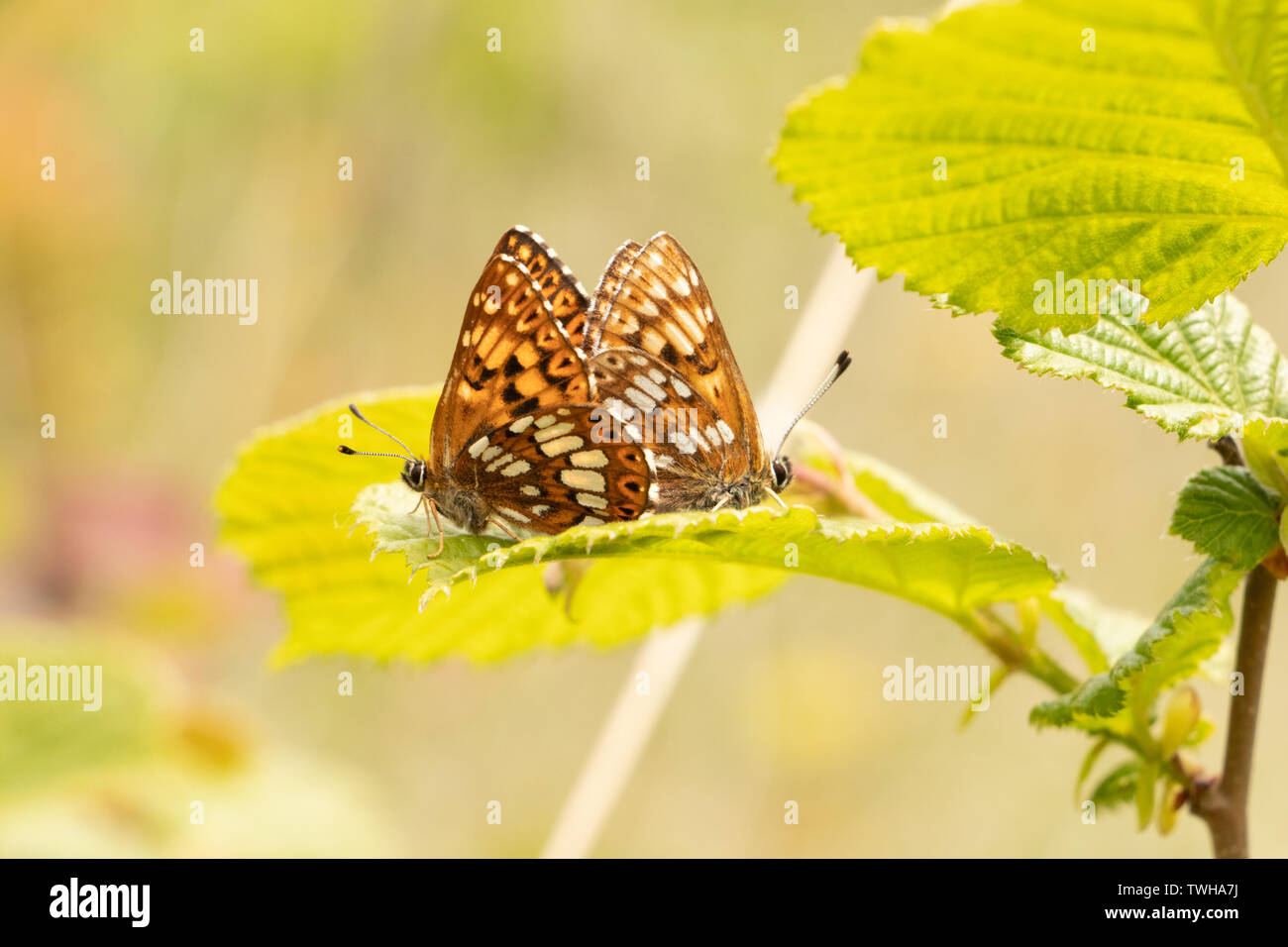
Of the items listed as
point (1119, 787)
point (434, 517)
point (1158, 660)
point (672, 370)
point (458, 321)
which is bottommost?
point (1119, 787)

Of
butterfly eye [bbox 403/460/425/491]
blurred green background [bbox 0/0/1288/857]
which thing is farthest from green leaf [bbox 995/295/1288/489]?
blurred green background [bbox 0/0/1288/857]

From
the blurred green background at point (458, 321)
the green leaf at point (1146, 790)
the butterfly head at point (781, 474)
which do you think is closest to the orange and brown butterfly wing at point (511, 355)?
the butterfly head at point (781, 474)

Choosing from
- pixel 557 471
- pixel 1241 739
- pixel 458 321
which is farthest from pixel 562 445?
pixel 458 321

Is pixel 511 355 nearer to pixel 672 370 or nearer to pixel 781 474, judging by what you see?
pixel 672 370
